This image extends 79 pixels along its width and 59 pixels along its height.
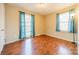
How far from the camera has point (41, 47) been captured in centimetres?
190

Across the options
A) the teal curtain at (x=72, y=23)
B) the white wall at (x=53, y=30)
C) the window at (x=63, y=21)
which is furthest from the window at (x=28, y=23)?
the teal curtain at (x=72, y=23)

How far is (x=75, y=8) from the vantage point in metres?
1.78

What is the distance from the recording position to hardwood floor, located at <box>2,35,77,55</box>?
1.76 m

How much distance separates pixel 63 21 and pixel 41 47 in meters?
0.73

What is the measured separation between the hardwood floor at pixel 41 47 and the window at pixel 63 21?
27cm

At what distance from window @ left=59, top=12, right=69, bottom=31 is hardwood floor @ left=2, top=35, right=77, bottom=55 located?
27 cm

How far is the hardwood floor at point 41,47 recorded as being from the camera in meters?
1.76

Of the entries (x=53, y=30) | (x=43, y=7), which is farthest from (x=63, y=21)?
(x=43, y=7)

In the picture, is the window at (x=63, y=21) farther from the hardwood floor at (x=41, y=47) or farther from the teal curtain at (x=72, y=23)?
the hardwood floor at (x=41, y=47)

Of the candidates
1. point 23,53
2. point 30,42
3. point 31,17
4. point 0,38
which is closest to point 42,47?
point 30,42

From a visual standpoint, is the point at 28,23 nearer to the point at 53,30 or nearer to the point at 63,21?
the point at 53,30

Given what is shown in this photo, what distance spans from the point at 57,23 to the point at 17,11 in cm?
88

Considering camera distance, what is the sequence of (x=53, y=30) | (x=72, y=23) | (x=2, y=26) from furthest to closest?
(x=53, y=30), (x=72, y=23), (x=2, y=26)

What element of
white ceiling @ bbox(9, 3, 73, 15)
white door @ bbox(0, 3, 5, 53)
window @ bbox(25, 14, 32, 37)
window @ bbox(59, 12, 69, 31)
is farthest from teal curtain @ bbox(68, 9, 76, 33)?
white door @ bbox(0, 3, 5, 53)
